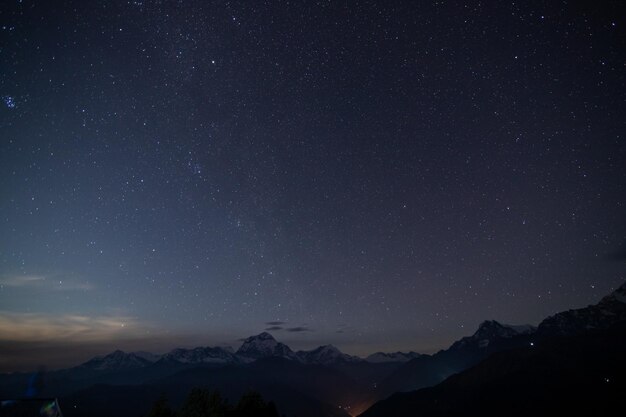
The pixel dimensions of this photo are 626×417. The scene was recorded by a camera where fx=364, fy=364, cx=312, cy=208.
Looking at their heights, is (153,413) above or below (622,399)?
above

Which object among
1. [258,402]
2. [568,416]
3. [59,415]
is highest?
[258,402]

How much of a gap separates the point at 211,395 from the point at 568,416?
239 meters

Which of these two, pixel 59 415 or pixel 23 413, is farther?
pixel 59 415

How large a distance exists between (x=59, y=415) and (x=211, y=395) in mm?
36566

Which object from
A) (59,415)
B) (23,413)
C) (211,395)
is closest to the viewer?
(211,395)

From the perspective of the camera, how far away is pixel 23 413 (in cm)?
5147

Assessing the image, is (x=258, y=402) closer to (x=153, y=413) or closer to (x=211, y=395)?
(x=211, y=395)

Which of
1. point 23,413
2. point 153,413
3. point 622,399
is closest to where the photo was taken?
point 153,413

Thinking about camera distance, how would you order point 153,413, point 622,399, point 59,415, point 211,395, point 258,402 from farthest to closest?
point 622,399 → point 59,415 → point 258,402 → point 211,395 → point 153,413

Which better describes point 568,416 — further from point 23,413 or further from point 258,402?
point 23,413

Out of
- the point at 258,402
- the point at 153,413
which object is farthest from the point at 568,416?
the point at 153,413

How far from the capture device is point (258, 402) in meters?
42.2

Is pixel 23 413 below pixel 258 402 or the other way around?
below

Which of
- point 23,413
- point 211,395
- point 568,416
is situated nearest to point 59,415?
point 23,413
